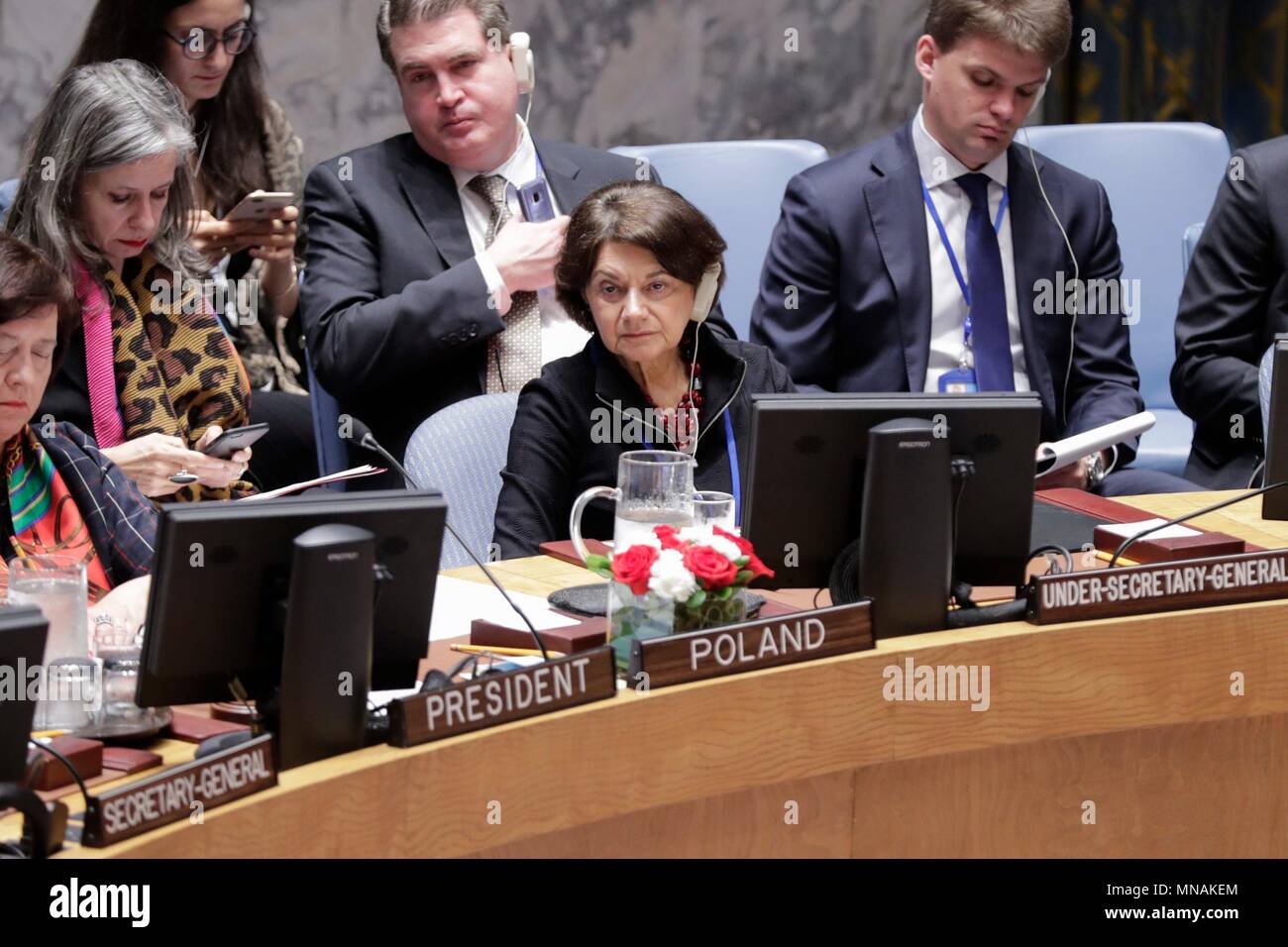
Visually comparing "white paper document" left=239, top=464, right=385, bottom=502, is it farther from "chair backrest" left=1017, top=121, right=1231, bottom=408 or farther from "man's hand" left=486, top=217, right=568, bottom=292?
"chair backrest" left=1017, top=121, right=1231, bottom=408

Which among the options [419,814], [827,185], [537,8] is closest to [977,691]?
[419,814]

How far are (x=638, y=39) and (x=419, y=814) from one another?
314 centimetres

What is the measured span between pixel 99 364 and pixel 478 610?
104 centimetres

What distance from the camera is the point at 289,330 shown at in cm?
358

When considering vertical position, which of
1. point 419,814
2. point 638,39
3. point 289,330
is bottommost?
point 419,814

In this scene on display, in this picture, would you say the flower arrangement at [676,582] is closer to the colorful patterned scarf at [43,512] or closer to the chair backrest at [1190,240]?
the colorful patterned scarf at [43,512]

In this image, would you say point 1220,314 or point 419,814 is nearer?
point 419,814

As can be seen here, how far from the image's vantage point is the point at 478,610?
2033 mm

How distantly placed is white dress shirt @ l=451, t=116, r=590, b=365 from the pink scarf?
636 millimetres

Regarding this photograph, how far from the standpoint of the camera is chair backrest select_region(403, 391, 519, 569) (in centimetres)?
256

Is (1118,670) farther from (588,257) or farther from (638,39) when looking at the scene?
(638,39)

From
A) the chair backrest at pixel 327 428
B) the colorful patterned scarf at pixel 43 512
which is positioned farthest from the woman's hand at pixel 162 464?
the colorful patterned scarf at pixel 43 512

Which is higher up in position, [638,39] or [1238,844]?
[638,39]
